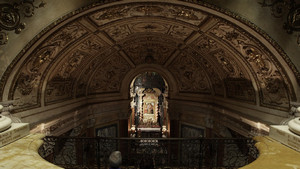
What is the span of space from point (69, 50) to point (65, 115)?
115 inches

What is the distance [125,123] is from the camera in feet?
36.5

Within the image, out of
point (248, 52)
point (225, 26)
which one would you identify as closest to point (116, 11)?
point (225, 26)

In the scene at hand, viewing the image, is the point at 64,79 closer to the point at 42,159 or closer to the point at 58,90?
the point at 58,90

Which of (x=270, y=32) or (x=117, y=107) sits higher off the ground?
(x=270, y=32)

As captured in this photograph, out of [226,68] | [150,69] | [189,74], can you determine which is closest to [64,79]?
[150,69]

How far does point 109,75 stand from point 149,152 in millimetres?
5816

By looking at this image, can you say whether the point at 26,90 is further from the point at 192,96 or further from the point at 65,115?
the point at 192,96

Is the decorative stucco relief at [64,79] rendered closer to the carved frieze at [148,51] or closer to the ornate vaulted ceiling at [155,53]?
the ornate vaulted ceiling at [155,53]

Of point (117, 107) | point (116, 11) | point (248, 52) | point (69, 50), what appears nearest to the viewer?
point (116, 11)

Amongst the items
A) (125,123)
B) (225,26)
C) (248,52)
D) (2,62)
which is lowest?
(125,123)

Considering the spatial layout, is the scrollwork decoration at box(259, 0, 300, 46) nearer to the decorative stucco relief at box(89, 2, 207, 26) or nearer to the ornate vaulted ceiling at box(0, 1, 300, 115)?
the ornate vaulted ceiling at box(0, 1, 300, 115)

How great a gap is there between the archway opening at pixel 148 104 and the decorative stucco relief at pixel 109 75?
17.2 ft

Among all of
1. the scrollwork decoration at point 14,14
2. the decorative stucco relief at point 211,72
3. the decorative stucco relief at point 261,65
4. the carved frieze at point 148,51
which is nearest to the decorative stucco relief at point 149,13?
the decorative stucco relief at point 261,65

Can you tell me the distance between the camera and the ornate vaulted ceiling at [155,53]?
459 cm
